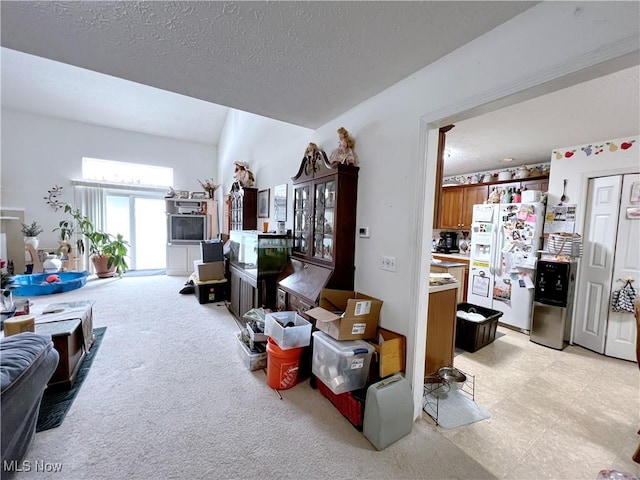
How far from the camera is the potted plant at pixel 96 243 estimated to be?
5398 millimetres

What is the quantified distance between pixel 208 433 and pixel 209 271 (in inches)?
119

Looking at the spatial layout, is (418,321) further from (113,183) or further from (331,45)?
(113,183)

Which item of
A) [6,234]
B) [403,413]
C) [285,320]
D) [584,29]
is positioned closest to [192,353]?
[285,320]

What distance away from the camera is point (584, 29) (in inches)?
41.4

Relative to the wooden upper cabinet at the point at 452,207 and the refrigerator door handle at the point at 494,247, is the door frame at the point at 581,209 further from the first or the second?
the wooden upper cabinet at the point at 452,207

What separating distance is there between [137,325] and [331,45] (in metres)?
3.62

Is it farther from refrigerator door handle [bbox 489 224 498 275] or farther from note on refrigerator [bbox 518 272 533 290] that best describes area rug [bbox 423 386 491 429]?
refrigerator door handle [bbox 489 224 498 275]

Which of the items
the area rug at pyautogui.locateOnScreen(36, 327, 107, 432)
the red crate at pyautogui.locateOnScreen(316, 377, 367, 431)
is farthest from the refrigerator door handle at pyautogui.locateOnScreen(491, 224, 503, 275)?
the area rug at pyautogui.locateOnScreen(36, 327, 107, 432)

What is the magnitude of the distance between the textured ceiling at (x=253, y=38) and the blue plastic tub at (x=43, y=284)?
4.25 meters

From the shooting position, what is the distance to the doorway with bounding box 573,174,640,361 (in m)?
2.67

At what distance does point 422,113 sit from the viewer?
1686mm

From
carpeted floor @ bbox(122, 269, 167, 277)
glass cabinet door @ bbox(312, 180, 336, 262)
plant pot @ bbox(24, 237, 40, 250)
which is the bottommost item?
carpeted floor @ bbox(122, 269, 167, 277)

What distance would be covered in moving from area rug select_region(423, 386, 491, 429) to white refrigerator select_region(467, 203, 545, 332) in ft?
6.28

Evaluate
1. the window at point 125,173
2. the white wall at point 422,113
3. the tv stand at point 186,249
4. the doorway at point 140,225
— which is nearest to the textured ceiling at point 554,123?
the white wall at point 422,113
